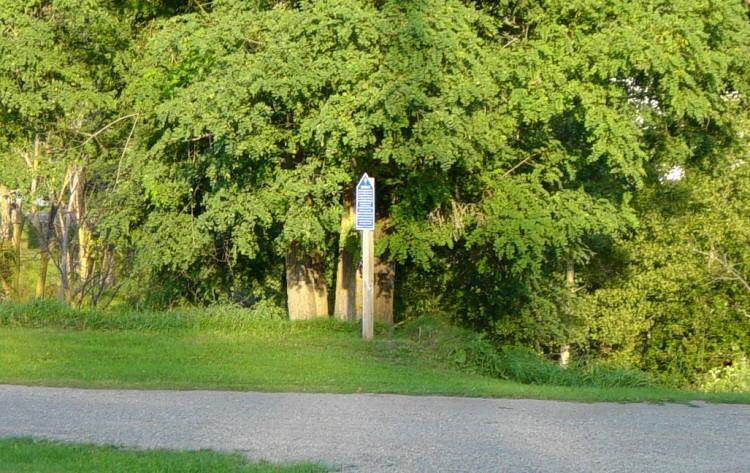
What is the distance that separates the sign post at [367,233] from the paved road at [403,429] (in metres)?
5.05

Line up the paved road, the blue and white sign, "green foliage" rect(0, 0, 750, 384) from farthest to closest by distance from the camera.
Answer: the blue and white sign
"green foliage" rect(0, 0, 750, 384)
the paved road

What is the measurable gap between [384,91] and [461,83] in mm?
1223

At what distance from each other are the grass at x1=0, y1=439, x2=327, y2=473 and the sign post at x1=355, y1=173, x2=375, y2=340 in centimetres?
844

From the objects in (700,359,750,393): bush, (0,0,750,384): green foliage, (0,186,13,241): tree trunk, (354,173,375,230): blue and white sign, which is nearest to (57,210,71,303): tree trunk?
(0,0,750,384): green foliage

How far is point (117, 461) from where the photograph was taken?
9383 millimetres

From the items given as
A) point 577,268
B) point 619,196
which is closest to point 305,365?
point 619,196

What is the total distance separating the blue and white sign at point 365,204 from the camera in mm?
17812

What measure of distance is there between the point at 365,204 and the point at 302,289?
4816 mm

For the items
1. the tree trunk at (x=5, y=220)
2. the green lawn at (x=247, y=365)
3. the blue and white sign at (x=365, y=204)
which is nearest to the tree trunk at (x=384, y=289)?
the green lawn at (x=247, y=365)

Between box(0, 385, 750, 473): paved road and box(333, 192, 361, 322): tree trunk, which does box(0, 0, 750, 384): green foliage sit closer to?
box(333, 192, 361, 322): tree trunk

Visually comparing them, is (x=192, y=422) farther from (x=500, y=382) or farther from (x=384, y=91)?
(x=384, y=91)

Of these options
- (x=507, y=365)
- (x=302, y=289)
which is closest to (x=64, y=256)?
(x=302, y=289)

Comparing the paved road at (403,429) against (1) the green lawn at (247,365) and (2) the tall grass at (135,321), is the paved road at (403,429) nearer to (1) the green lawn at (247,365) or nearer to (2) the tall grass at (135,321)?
(1) the green lawn at (247,365)

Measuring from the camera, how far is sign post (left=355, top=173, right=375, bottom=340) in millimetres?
17844
